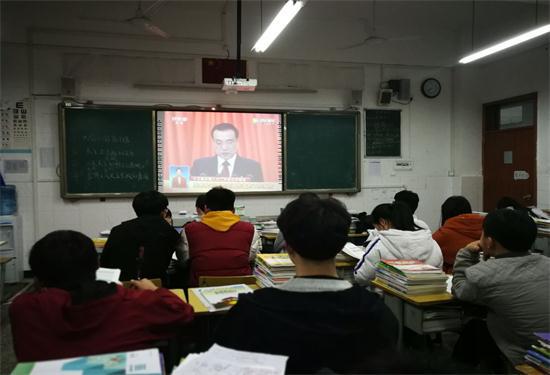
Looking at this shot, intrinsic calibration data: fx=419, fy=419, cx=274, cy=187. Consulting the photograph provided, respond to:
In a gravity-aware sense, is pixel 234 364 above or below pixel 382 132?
below

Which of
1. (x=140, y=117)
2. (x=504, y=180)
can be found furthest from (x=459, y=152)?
(x=140, y=117)

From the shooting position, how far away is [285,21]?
3777 millimetres

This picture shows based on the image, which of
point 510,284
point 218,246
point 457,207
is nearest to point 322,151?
point 457,207

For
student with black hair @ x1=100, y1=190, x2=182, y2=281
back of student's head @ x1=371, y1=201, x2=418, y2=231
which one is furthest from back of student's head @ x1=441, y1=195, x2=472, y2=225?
student with black hair @ x1=100, y1=190, x2=182, y2=281

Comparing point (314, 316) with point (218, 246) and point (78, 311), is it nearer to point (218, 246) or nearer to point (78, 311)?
point (78, 311)

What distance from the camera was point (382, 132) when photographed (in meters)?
6.44

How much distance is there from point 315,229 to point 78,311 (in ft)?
2.57

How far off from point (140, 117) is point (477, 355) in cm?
474

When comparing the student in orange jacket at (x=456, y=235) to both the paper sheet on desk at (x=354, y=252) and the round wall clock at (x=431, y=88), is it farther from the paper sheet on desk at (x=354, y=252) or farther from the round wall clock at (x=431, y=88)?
the round wall clock at (x=431, y=88)

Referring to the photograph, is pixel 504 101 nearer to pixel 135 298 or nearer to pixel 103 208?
pixel 103 208

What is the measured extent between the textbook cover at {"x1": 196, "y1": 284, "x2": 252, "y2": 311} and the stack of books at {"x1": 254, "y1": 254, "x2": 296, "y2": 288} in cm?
15

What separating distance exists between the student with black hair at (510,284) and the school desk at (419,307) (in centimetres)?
11

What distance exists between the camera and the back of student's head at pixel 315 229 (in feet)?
4.29

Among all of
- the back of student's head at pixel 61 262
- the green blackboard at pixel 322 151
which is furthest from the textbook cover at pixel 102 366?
the green blackboard at pixel 322 151
